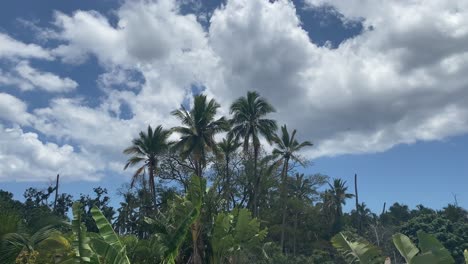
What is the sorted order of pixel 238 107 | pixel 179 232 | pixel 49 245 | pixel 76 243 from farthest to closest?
pixel 238 107 < pixel 49 245 < pixel 179 232 < pixel 76 243

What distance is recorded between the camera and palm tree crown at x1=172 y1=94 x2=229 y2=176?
40281mm

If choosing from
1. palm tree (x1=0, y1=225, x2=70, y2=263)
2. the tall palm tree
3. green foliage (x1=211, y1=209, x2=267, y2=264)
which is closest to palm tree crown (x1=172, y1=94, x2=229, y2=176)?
the tall palm tree

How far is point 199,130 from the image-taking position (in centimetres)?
4094

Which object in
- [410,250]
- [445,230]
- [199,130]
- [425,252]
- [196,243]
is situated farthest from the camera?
[445,230]

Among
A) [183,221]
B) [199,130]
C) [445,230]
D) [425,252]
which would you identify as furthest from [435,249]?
[445,230]

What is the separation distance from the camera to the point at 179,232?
48.2 feet

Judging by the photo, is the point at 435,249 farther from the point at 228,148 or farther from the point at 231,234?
the point at 228,148

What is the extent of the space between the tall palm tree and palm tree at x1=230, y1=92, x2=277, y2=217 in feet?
8.00

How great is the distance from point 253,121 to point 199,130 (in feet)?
18.5

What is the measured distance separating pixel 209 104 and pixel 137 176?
9.35 meters

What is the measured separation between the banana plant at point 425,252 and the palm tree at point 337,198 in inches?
1853

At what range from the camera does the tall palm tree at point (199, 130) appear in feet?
132

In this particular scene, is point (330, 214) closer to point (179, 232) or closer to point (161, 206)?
point (161, 206)

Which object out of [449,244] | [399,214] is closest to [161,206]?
[449,244]
